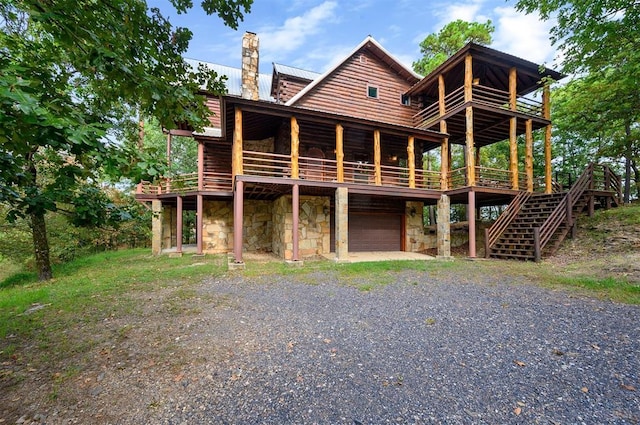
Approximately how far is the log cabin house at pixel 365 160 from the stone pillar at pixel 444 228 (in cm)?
5

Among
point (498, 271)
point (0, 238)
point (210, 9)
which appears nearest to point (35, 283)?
point (0, 238)

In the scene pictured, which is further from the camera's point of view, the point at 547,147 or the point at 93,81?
the point at 547,147

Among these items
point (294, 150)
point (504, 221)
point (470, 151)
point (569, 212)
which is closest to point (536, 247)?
point (504, 221)

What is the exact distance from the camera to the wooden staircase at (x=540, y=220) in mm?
10227

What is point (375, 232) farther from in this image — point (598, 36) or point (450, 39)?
point (450, 39)

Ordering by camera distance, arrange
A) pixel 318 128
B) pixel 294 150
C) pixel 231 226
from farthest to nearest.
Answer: pixel 231 226, pixel 318 128, pixel 294 150

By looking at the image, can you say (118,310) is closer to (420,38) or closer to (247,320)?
(247,320)

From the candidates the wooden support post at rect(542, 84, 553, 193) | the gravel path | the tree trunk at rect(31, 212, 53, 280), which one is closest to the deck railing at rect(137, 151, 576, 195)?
the wooden support post at rect(542, 84, 553, 193)

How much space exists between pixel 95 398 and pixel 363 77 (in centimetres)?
1587

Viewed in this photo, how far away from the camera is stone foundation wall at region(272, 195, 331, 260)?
11.7 metres

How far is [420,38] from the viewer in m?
21.4

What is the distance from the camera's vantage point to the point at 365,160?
46.5 ft

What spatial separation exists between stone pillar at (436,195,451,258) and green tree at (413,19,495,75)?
A: 12.1 m

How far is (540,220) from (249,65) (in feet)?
54.8
